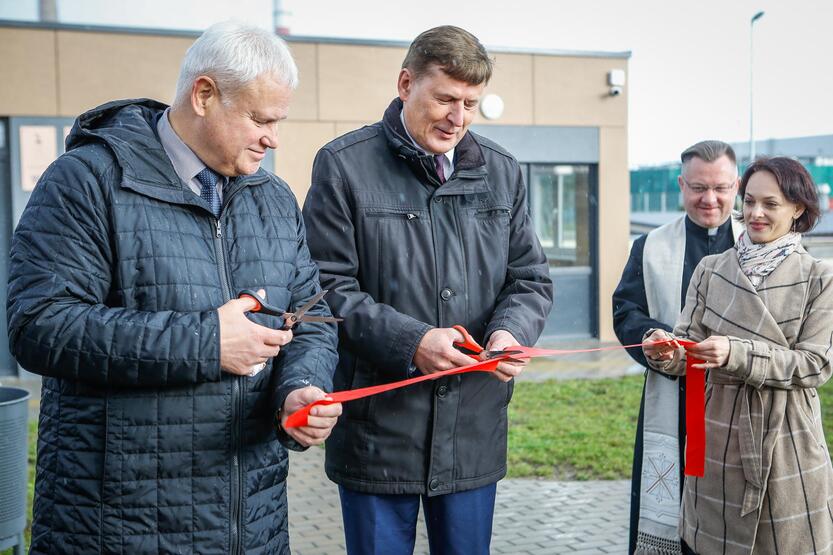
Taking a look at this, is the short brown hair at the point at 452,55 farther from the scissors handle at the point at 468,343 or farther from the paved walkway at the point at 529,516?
the paved walkway at the point at 529,516

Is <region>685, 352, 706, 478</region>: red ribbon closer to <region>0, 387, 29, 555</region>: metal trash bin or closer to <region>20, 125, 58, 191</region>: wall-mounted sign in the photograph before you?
<region>0, 387, 29, 555</region>: metal trash bin

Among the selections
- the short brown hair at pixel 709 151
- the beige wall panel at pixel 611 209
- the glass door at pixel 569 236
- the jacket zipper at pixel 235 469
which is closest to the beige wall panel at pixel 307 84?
the glass door at pixel 569 236

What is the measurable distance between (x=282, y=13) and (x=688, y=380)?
1465 centimetres

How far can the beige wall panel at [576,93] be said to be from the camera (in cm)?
1612

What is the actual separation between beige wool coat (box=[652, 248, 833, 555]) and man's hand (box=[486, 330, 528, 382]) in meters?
0.88

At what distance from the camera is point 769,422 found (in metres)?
3.77

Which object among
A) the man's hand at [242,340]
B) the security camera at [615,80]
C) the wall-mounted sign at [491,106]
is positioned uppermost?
the security camera at [615,80]

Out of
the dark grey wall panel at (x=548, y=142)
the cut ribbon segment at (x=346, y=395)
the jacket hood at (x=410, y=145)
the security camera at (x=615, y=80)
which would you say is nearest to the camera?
the cut ribbon segment at (x=346, y=395)

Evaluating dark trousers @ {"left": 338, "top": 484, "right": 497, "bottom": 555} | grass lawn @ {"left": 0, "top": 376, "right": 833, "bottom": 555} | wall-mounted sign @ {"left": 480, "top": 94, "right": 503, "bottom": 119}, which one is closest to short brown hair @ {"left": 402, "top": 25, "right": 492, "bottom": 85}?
dark trousers @ {"left": 338, "top": 484, "right": 497, "bottom": 555}

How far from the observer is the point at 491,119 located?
15.7m

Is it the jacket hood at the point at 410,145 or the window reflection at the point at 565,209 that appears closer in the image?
the jacket hood at the point at 410,145

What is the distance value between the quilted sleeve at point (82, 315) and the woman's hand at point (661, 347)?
→ 77.1 inches

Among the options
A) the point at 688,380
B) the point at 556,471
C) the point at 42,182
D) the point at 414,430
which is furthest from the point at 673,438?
the point at 556,471

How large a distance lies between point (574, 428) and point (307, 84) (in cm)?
753
